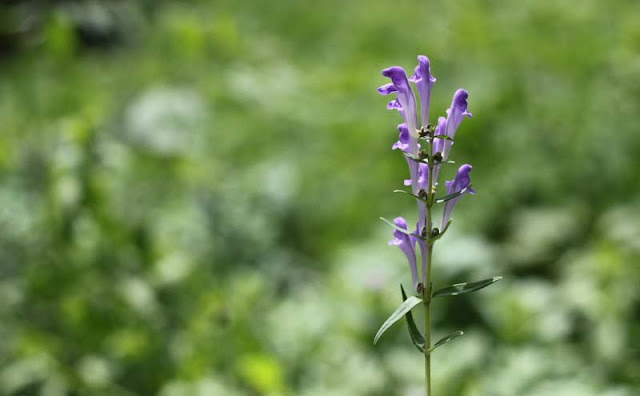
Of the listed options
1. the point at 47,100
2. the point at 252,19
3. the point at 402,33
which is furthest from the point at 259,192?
the point at 252,19

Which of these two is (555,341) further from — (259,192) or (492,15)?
(492,15)

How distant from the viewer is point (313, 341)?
2838mm

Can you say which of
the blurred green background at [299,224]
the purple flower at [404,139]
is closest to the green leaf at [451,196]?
the purple flower at [404,139]

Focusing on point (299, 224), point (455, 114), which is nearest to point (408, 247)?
point (455, 114)

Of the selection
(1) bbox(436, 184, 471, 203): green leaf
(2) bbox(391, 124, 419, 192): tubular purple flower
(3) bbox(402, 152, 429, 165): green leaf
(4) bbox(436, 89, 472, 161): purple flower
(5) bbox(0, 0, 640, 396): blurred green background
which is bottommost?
(1) bbox(436, 184, 471, 203): green leaf

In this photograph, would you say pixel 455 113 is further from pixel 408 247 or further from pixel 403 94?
pixel 408 247

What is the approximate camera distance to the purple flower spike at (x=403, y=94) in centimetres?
129

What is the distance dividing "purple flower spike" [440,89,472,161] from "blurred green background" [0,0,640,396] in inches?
48.5

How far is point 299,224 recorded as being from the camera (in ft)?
13.2

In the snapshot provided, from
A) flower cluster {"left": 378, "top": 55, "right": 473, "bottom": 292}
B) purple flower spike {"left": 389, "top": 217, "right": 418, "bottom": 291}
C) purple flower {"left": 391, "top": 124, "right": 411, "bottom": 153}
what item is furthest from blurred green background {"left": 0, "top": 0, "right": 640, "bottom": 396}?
purple flower {"left": 391, "top": 124, "right": 411, "bottom": 153}

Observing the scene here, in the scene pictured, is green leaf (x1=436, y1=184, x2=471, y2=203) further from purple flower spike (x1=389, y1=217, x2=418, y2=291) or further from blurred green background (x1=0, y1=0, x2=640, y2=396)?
blurred green background (x1=0, y1=0, x2=640, y2=396)

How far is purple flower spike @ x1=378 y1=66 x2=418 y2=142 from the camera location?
129cm

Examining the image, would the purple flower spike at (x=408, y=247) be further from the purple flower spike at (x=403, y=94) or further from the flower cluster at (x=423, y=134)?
the purple flower spike at (x=403, y=94)

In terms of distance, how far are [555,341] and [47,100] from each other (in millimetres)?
4686
